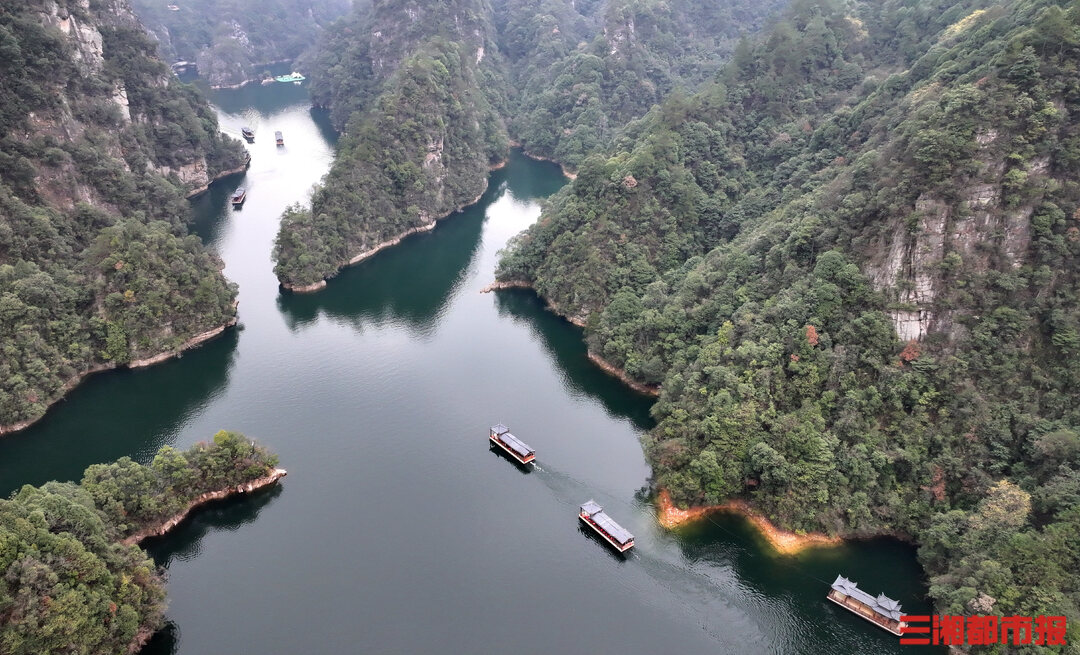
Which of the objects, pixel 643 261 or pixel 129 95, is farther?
pixel 129 95

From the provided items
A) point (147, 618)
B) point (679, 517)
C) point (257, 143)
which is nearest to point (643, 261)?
point (679, 517)

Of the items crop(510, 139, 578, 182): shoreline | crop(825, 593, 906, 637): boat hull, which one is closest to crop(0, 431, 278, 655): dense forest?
crop(825, 593, 906, 637): boat hull

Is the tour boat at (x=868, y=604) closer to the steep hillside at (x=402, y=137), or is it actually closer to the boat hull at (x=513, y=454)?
the boat hull at (x=513, y=454)

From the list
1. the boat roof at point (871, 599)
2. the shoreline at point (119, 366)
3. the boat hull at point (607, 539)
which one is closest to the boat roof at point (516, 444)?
the boat hull at point (607, 539)

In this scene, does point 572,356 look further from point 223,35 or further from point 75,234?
point 223,35

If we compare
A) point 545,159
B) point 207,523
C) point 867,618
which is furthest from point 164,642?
point 545,159

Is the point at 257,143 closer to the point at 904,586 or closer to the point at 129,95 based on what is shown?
the point at 129,95
